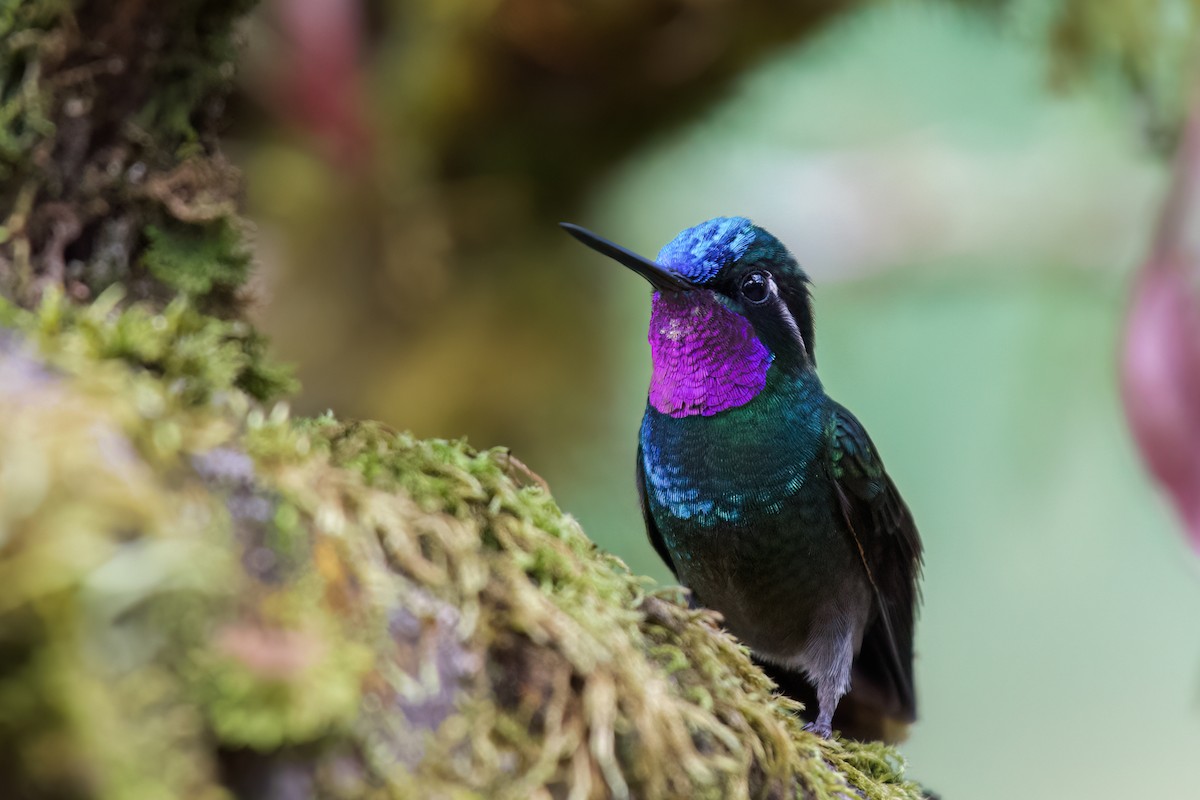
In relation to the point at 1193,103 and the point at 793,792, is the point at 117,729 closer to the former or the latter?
the point at 793,792

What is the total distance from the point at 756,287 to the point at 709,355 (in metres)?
0.19

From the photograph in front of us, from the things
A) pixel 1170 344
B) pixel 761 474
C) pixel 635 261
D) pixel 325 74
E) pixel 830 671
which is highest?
pixel 325 74

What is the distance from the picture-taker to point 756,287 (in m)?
2.29

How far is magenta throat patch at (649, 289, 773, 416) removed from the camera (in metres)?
2.21

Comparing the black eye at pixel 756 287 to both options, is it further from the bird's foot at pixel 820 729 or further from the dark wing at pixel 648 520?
the bird's foot at pixel 820 729

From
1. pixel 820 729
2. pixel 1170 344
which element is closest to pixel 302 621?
pixel 820 729

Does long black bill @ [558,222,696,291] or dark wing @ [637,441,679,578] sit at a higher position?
long black bill @ [558,222,696,291]

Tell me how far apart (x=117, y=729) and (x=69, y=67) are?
4.72ft

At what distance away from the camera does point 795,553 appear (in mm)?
2139

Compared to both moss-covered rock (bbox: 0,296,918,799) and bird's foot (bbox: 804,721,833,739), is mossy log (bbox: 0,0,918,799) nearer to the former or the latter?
moss-covered rock (bbox: 0,296,918,799)

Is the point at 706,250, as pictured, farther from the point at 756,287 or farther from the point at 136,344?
the point at 136,344

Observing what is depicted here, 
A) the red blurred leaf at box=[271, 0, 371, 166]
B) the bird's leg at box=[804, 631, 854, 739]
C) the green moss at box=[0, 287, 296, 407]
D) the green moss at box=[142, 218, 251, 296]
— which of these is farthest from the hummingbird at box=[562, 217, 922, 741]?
the red blurred leaf at box=[271, 0, 371, 166]

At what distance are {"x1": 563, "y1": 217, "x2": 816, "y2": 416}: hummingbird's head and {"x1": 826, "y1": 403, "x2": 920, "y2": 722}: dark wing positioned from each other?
0.22m

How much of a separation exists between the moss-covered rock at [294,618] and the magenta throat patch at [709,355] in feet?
2.99
